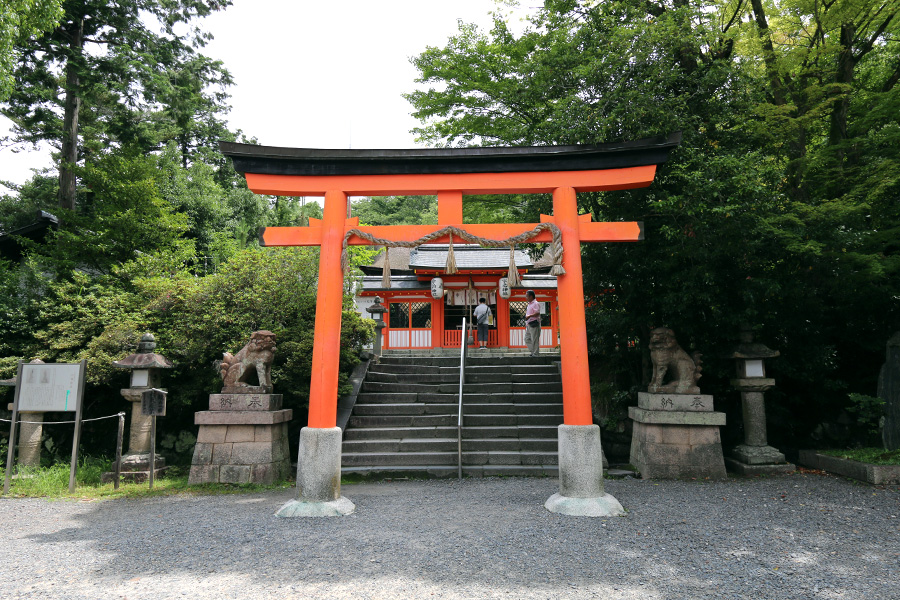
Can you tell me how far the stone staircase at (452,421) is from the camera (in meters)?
7.36

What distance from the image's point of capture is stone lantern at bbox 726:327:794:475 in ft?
23.2

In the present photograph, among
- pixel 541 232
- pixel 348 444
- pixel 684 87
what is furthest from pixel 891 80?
pixel 348 444

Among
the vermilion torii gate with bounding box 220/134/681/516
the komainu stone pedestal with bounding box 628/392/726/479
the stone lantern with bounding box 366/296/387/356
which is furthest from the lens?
the stone lantern with bounding box 366/296/387/356

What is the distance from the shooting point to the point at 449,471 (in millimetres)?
7180

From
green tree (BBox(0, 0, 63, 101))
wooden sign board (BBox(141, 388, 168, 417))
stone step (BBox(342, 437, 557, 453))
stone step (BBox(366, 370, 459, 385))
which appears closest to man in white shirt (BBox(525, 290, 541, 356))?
stone step (BBox(366, 370, 459, 385))

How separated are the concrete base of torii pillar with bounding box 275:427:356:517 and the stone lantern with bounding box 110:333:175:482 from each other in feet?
11.1

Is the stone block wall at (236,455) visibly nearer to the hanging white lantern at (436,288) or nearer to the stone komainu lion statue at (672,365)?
the stone komainu lion statue at (672,365)

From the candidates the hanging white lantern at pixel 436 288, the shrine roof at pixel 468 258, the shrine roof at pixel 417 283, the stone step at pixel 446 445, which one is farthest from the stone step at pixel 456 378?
the shrine roof at pixel 417 283

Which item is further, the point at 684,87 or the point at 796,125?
the point at 684,87

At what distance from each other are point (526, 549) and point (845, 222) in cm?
676

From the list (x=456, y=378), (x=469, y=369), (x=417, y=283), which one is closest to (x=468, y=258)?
(x=417, y=283)

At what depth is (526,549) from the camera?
13.2ft

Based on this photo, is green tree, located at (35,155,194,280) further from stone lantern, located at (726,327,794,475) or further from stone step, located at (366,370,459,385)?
stone lantern, located at (726,327,794,475)

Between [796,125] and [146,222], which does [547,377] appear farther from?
[146,222]
